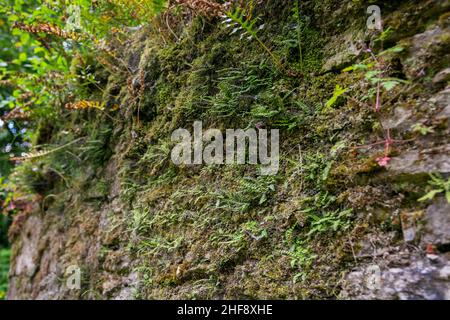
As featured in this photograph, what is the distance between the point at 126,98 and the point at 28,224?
6.63 ft

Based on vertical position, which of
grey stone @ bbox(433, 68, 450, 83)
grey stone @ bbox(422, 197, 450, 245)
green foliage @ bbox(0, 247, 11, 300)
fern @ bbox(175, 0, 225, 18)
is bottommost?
green foliage @ bbox(0, 247, 11, 300)

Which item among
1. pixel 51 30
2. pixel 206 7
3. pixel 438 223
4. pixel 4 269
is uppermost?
pixel 51 30

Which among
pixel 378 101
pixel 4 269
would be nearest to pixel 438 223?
pixel 378 101

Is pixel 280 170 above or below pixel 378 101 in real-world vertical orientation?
below

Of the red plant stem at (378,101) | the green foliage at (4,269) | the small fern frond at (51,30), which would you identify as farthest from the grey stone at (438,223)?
the green foliage at (4,269)

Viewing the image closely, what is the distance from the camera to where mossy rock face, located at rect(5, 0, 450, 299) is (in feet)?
4.47

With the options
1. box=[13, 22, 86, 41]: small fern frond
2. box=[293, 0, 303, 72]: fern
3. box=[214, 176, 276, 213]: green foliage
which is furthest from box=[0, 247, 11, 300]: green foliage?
box=[293, 0, 303, 72]: fern

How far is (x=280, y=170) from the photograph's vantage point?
1.77 m

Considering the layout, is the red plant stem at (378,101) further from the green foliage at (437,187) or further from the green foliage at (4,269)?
the green foliage at (4,269)

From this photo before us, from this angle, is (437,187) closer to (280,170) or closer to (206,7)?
(280,170)

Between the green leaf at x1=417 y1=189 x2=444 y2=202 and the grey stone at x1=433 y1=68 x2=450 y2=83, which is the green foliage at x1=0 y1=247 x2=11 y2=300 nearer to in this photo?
the green leaf at x1=417 y1=189 x2=444 y2=202

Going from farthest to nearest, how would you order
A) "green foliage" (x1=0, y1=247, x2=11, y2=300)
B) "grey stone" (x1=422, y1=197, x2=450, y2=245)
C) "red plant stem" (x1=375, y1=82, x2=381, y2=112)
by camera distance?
"green foliage" (x1=0, y1=247, x2=11, y2=300), "red plant stem" (x1=375, y1=82, x2=381, y2=112), "grey stone" (x1=422, y1=197, x2=450, y2=245)

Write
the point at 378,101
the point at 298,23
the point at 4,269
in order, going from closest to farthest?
the point at 378,101 < the point at 298,23 < the point at 4,269

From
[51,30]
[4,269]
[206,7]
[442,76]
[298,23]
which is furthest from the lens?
[4,269]
